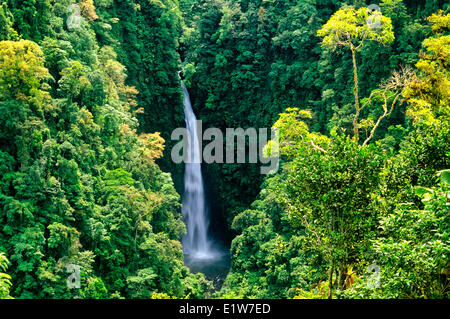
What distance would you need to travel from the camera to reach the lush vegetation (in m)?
7.48

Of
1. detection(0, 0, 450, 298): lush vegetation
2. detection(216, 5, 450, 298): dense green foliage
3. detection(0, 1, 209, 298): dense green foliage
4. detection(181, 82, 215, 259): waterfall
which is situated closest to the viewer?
detection(216, 5, 450, 298): dense green foliage

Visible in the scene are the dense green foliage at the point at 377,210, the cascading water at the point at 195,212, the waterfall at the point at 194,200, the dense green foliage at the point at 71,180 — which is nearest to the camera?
the dense green foliage at the point at 377,210

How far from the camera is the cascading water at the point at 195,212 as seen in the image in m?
27.0

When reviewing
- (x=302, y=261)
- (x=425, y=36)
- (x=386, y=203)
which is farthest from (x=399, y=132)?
(x=386, y=203)

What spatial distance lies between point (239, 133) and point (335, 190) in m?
22.6

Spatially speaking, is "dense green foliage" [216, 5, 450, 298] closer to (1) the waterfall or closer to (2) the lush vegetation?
(2) the lush vegetation

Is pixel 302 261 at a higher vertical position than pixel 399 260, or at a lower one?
lower

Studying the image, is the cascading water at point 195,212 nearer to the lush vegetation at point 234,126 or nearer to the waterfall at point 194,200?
the waterfall at point 194,200

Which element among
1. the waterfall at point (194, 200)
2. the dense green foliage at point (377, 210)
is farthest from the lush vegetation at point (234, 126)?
the waterfall at point (194, 200)

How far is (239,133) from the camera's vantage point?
2981 cm

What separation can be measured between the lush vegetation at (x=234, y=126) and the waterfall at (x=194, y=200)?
0.82 meters

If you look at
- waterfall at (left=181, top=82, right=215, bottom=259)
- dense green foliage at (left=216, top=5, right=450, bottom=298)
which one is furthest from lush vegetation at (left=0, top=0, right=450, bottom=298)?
waterfall at (left=181, top=82, right=215, bottom=259)

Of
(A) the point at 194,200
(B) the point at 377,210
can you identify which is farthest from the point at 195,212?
(B) the point at 377,210
